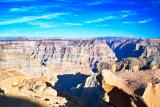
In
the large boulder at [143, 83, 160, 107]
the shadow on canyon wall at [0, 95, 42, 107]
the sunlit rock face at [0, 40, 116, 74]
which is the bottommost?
the sunlit rock face at [0, 40, 116, 74]

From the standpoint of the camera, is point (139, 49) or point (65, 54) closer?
point (65, 54)

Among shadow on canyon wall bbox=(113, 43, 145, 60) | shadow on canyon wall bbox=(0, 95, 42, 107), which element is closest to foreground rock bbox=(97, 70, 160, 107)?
shadow on canyon wall bbox=(0, 95, 42, 107)

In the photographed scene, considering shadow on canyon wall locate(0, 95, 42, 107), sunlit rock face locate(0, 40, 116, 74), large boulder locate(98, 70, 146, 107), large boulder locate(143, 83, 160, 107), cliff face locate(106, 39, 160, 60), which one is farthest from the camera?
cliff face locate(106, 39, 160, 60)

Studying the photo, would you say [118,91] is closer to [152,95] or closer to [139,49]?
[152,95]

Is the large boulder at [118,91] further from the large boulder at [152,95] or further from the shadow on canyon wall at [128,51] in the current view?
the shadow on canyon wall at [128,51]

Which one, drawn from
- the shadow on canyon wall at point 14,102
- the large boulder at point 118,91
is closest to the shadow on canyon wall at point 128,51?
the shadow on canyon wall at point 14,102

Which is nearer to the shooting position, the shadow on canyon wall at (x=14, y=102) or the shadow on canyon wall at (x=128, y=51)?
the shadow on canyon wall at (x=14, y=102)

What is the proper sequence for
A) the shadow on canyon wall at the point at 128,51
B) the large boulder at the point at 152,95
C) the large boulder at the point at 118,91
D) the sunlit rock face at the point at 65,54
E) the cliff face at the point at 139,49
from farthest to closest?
1. the shadow on canyon wall at the point at 128,51
2. the cliff face at the point at 139,49
3. the sunlit rock face at the point at 65,54
4. the large boulder at the point at 118,91
5. the large boulder at the point at 152,95

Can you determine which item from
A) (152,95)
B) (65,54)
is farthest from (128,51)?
(152,95)

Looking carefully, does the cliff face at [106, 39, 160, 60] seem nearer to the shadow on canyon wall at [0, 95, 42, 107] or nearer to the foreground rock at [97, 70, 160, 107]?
the shadow on canyon wall at [0, 95, 42, 107]
